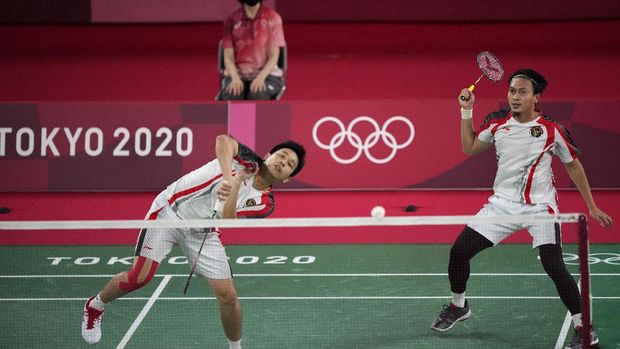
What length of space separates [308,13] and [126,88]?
101 inches

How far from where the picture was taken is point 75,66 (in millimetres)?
11938

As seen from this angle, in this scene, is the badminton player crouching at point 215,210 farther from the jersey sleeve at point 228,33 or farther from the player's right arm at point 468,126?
the jersey sleeve at point 228,33

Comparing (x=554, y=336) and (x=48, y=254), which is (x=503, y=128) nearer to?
(x=554, y=336)

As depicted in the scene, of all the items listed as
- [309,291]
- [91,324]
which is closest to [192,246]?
[91,324]

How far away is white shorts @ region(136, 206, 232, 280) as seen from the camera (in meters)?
5.62

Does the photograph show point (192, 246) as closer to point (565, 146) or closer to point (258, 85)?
point (565, 146)

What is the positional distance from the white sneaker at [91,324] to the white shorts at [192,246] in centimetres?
53

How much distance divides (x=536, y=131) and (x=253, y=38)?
452 centimetres

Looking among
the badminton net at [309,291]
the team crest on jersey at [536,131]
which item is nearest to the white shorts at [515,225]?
the badminton net at [309,291]

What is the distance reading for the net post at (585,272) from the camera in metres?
4.95

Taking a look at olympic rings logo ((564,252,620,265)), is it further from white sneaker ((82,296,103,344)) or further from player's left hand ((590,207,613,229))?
white sneaker ((82,296,103,344))

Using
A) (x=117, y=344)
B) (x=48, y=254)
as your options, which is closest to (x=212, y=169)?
(x=117, y=344)

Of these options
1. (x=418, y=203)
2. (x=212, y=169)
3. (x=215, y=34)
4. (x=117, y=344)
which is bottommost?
(x=117, y=344)

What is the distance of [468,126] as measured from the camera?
20.1ft
